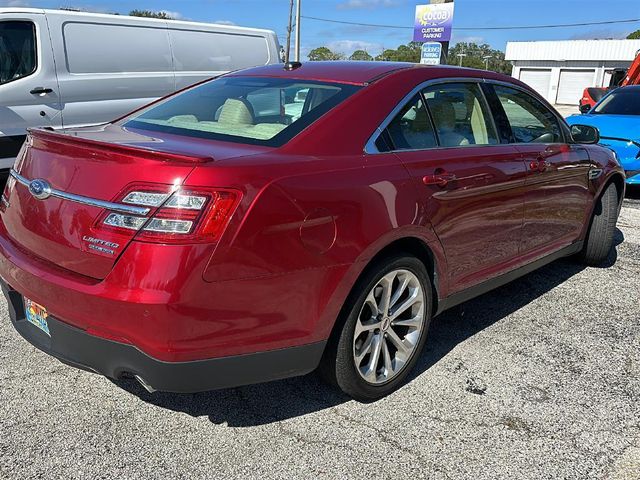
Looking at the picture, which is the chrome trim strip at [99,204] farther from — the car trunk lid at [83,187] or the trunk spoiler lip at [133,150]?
the trunk spoiler lip at [133,150]

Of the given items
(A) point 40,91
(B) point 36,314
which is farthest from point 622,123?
(B) point 36,314

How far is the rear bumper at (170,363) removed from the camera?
7.38ft

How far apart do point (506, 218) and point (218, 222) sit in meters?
2.06

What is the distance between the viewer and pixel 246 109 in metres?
3.13

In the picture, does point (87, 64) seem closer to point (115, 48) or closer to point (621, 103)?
point (115, 48)

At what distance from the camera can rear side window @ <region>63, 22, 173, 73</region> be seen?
675 cm

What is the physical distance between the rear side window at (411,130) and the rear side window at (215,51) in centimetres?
567

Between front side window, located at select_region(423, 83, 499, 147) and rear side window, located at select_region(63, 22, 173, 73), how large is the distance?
4.93 meters

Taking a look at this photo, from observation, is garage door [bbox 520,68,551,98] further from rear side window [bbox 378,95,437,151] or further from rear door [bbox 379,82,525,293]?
rear side window [bbox 378,95,437,151]

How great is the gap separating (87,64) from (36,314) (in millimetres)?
5109

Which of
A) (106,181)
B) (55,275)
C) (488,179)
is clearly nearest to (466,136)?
(488,179)

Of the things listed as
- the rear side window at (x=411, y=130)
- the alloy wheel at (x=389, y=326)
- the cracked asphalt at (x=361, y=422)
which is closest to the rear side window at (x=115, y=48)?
the cracked asphalt at (x=361, y=422)

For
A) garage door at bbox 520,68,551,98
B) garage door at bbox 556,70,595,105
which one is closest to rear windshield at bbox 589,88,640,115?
garage door at bbox 556,70,595,105

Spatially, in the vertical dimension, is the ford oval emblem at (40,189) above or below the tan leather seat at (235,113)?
below
